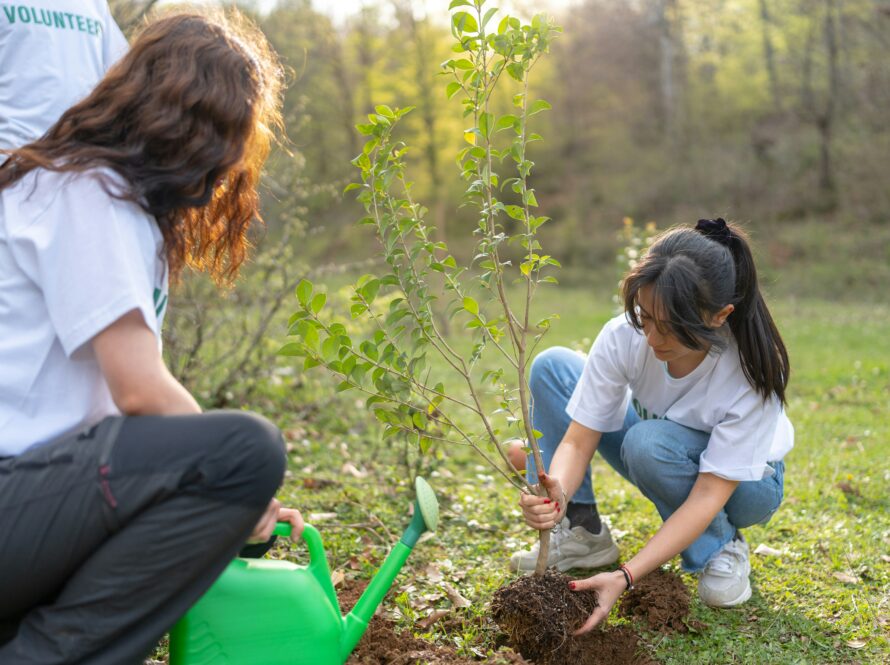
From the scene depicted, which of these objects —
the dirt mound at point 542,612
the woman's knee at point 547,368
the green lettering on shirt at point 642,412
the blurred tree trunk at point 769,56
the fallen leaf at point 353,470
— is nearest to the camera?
the dirt mound at point 542,612

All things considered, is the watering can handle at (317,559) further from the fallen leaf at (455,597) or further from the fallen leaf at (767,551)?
the fallen leaf at (767,551)

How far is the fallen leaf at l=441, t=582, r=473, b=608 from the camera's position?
256cm

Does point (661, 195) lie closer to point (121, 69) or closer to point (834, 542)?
point (834, 542)

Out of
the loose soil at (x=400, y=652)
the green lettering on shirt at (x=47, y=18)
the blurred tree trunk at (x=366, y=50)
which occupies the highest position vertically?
the blurred tree trunk at (x=366, y=50)

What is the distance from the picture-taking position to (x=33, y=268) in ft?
5.12

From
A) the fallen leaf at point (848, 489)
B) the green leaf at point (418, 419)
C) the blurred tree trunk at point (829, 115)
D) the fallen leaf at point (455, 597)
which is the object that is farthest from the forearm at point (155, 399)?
the blurred tree trunk at point (829, 115)

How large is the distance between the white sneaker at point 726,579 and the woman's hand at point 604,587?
456mm

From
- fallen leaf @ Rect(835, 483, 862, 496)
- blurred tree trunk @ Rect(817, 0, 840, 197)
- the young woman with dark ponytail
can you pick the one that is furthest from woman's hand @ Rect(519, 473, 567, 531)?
blurred tree trunk @ Rect(817, 0, 840, 197)

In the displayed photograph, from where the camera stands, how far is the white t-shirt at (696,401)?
2.45m

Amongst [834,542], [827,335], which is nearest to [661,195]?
[827,335]

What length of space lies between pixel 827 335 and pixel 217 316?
6948 mm

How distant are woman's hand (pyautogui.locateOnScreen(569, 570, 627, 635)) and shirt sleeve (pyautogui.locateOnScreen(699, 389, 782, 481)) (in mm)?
416

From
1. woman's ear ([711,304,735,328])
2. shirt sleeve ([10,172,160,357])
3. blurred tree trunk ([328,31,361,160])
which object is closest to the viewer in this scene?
shirt sleeve ([10,172,160,357])

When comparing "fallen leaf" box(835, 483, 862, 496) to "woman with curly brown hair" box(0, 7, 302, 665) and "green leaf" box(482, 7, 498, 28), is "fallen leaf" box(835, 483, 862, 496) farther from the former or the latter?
"woman with curly brown hair" box(0, 7, 302, 665)
